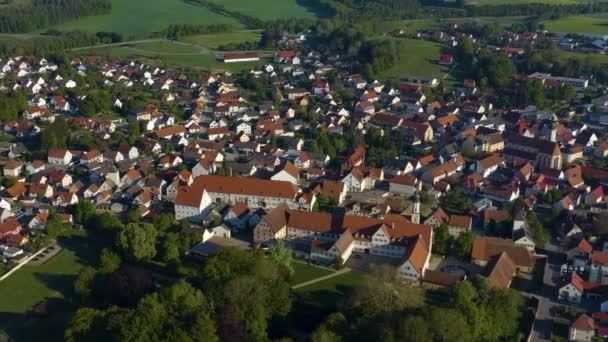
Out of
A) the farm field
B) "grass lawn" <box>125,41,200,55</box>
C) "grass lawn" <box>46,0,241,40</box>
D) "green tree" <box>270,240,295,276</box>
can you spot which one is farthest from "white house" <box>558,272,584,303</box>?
"grass lawn" <box>46,0,241,40</box>

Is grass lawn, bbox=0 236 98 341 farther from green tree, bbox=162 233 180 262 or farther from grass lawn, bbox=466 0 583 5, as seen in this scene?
grass lawn, bbox=466 0 583 5

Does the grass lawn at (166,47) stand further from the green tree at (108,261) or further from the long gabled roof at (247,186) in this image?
the green tree at (108,261)

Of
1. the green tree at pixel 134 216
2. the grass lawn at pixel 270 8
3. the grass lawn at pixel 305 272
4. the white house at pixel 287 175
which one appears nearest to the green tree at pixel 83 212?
Answer: the green tree at pixel 134 216

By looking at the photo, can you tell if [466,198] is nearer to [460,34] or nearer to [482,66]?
[482,66]

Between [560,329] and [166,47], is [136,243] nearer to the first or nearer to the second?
[560,329]

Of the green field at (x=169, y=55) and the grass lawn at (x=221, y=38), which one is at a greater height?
the grass lawn at (x=221, y=38)

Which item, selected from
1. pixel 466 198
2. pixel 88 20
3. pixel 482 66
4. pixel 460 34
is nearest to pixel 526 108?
pixel 482 66
